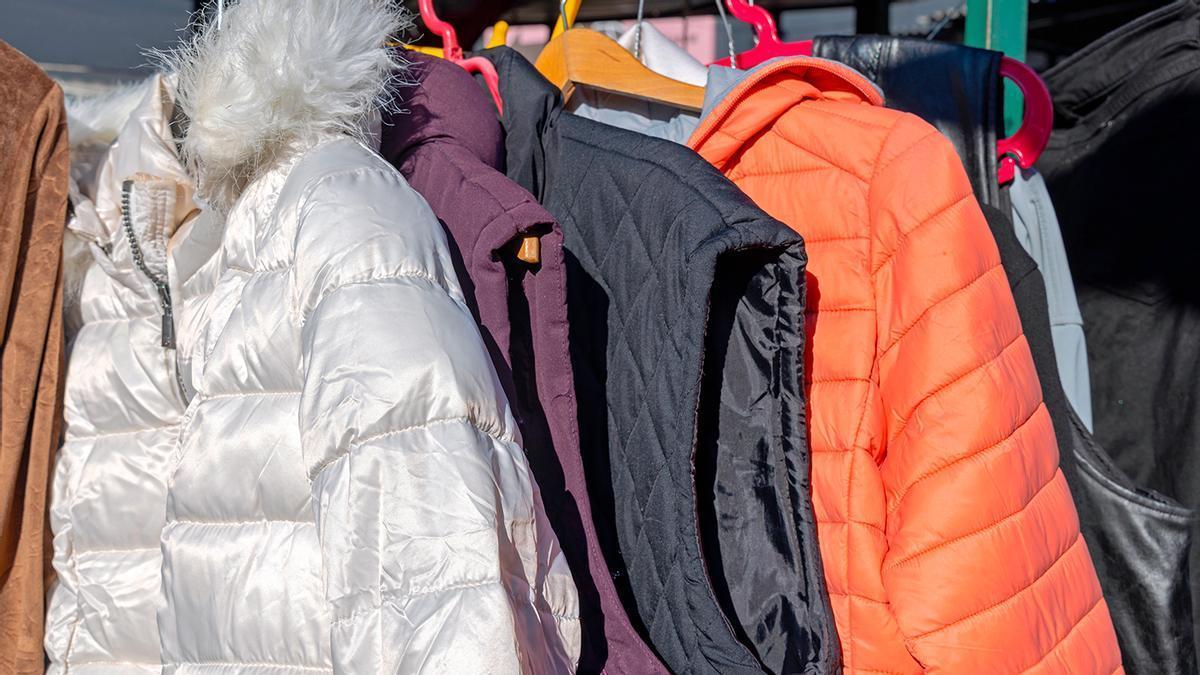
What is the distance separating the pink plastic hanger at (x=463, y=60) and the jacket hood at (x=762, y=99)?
24cm

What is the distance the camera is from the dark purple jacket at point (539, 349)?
858mm

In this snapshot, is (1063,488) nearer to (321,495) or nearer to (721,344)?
(721,344)

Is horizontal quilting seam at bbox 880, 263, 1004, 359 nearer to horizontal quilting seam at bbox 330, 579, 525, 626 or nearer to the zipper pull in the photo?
horizontal quilting seam at bbox 330, 579, 525, 626

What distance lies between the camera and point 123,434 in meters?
1.08

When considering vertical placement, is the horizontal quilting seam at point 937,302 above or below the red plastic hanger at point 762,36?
below

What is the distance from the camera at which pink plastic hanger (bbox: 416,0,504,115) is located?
3.88 ft

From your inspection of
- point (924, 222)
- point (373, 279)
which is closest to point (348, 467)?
point (373, 279)

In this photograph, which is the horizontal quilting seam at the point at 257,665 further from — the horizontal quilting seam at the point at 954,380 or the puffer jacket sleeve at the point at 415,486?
the horizontal quilting seam at the point at 954,380

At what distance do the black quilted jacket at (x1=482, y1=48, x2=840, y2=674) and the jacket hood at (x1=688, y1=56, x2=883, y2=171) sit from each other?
0.11 meters

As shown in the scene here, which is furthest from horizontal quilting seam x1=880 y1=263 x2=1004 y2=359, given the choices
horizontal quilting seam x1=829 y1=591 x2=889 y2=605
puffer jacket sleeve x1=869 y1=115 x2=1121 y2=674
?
horizontal quilting seam x1=829 y1=591 x2=889 y2=605

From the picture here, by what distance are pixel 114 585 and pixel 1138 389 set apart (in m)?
1.35

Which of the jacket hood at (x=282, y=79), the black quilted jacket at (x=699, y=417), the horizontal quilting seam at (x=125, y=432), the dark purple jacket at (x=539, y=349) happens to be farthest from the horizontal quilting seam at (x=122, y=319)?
the black quilted jacket at (x=699, y=417)

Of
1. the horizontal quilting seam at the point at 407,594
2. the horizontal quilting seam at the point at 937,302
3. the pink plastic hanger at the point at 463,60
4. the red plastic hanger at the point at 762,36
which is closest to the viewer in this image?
the horizontal quilting seam at the point at 407,594

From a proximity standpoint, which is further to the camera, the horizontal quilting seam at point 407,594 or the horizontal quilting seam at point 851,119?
the horizontal quilting seam at point 851,119
